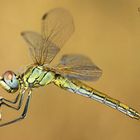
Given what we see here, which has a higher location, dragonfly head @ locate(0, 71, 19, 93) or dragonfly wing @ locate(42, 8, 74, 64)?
dragonfly wing @ locate(42, 8, 74, 64)

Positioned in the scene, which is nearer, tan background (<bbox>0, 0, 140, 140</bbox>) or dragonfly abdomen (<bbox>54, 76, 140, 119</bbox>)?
dragonfly abdomen (<bbox>54, 76, 140, 119</bbox>)

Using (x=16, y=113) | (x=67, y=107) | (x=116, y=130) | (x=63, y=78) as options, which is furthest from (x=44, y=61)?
(x=116, y=130)

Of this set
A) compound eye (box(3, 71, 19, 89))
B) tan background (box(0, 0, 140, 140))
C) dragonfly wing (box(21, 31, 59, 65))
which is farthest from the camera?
tan background (box(0, 0, 140, 140))

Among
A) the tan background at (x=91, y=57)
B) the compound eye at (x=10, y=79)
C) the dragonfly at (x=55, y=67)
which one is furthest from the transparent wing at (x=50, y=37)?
the tan background at (x=91, y=57)

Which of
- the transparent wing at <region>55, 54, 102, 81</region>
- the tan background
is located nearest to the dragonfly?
the transparent wing at <region>55, 54, 102, 81</region>

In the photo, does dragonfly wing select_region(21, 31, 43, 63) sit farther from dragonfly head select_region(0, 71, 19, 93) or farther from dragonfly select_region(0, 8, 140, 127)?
dragonfly head select_region(0, 71, 19, 93)

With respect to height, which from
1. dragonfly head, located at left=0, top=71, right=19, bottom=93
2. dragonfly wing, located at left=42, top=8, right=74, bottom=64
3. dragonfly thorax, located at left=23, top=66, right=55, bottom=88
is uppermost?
dragonfly wing, located at left=42, top=8, right=74, bottom=64

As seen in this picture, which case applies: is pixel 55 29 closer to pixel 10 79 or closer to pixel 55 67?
pixel 55 67
